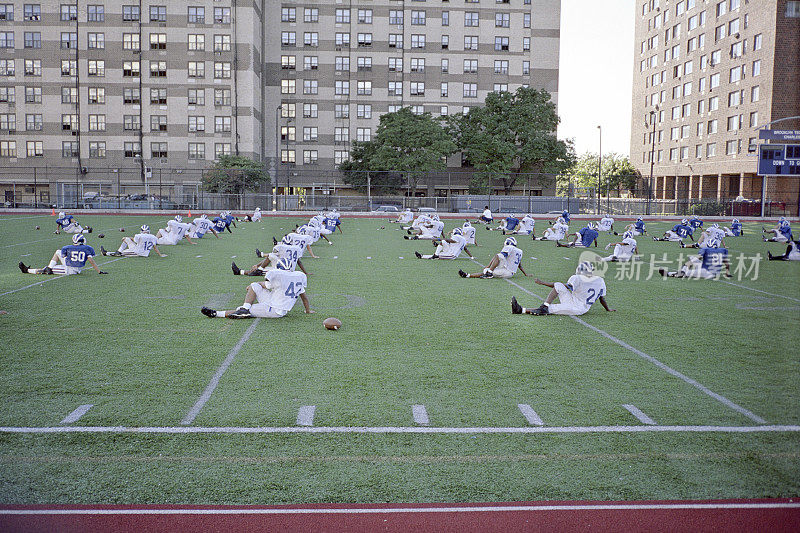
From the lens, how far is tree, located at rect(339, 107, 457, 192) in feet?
209

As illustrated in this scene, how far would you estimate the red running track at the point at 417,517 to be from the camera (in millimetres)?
4504

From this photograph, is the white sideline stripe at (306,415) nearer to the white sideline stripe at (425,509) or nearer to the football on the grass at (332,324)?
the white sideline stripe at (425,509)

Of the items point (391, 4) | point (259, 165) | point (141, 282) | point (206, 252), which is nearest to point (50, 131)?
point (259, 165)

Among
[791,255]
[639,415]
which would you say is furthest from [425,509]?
Answer: [791,255]

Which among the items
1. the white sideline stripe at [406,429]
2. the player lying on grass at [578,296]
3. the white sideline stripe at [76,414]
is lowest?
the white sideline stripe at [406,429]

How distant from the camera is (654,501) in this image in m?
4.93

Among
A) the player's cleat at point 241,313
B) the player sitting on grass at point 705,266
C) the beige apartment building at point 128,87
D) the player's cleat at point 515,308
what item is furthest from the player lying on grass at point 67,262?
the beige apartment building at point 128,87

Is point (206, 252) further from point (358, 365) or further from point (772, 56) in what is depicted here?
point (772, 56)

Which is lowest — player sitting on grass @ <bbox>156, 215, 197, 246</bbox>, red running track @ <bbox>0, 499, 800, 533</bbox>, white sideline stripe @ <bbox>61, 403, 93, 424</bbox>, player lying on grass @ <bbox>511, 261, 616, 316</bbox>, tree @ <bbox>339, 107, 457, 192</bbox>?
red running track @ <bbox>0, 499, 800, 533</bbox>

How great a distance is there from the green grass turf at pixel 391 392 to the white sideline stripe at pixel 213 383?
0.28 feet

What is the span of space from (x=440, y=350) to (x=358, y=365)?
1409 mm

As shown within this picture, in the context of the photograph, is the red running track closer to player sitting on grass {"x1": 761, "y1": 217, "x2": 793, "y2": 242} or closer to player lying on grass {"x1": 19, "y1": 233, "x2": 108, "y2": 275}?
player lying on grass {"x1": 19, "y1": 233, "x2": 108, "y2": 275}

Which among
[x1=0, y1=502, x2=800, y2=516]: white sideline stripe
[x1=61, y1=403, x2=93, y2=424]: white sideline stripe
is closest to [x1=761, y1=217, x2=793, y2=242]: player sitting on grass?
[x1=0, y1=502, x2=800, y2=516]: white sideline stripe

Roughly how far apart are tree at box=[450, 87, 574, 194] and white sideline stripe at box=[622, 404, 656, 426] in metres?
57.3
